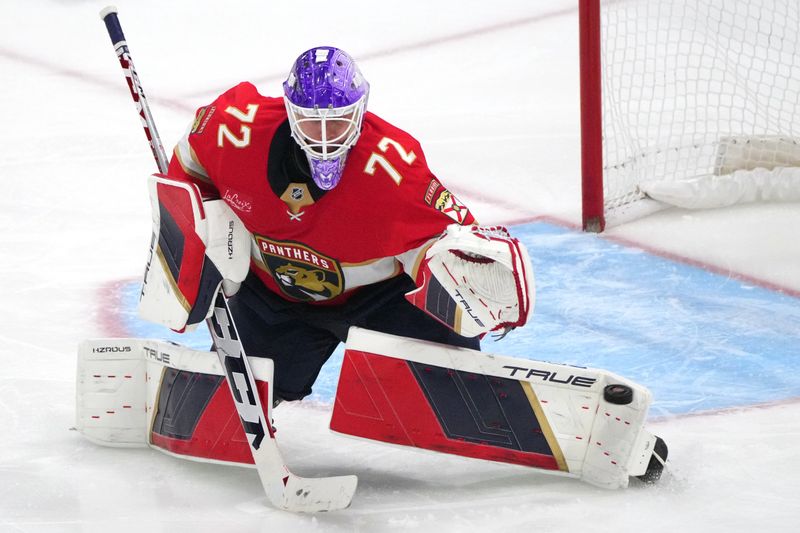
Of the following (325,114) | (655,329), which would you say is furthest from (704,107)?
(325,114)

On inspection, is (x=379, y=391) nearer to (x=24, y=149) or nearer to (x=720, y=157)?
(x=720, y=157)

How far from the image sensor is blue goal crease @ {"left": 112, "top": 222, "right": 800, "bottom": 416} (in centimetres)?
315

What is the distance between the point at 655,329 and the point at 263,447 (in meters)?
1.40

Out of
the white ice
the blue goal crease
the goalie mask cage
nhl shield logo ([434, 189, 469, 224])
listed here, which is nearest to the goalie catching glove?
nhl shield logo ([434, 189, 469, 224])

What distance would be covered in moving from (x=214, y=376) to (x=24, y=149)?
291cm

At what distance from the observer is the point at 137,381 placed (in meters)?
2.78

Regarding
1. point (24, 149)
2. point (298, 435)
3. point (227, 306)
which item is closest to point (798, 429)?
point (298, 435)

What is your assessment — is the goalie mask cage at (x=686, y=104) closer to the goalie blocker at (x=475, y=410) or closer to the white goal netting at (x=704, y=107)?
the white goal netting at (x=704, y=107)

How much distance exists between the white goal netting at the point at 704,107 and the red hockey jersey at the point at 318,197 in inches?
76.4

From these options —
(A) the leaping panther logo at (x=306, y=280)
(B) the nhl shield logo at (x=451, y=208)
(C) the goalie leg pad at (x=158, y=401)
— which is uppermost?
(B) the nhl shield logo at (x=451, y=208)

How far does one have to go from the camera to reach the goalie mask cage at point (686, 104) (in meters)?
4.30

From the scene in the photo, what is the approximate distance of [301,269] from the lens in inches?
103

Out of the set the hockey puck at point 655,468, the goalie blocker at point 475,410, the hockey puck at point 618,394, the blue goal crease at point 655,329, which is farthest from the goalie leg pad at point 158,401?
the hockey puck at point 655,468

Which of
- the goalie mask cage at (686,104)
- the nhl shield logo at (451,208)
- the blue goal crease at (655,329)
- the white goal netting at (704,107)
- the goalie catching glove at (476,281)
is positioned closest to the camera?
the goalie catching glove at (476,281)
